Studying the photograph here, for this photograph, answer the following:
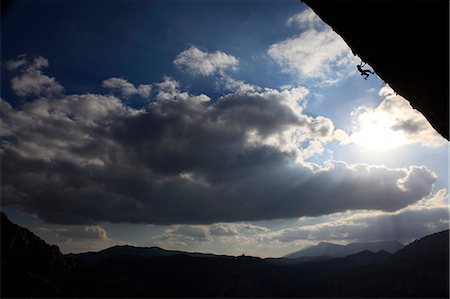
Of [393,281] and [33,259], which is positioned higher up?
[33,259]

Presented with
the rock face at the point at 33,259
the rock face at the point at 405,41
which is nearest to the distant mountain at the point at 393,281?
the rock face at the point at 33,259

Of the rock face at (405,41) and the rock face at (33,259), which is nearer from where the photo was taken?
the rock face at (405,41)

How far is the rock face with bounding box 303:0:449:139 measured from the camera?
927 cm

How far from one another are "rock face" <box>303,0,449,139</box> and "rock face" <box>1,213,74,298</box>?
31.6 m

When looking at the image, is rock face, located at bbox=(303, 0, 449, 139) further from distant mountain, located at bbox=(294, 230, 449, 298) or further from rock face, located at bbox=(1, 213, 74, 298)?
distant mountain, located at bbox=(294, 230, 449, 298)

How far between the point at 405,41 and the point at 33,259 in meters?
56.6

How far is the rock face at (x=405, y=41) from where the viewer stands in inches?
365

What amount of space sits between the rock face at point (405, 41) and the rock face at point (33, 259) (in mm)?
31597

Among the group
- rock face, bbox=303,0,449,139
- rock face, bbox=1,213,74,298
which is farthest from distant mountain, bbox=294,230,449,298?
rock face, bbox=303,0,449,139

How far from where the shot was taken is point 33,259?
5019cm

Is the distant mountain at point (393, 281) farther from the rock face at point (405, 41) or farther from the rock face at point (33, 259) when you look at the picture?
the rock face at point (405, 41)

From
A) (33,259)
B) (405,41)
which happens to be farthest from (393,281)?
(405,41)

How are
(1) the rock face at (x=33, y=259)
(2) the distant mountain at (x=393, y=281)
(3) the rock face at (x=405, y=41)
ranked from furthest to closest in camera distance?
(2) the distant mountain at (x=393, y=281) → (1) the rock face at (x=33, y=259) → (3) the rock face at (x=405, y=41)

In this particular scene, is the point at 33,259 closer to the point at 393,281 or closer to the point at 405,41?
the point at 405,41
